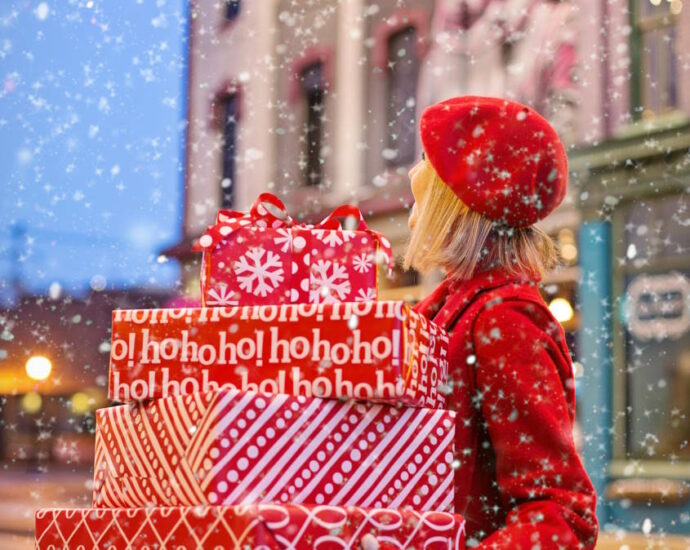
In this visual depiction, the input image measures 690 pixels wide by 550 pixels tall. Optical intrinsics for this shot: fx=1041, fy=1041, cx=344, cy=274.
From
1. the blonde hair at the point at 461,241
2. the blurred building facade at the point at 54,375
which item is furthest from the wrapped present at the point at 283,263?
the blurred building facade at the point at 54,375

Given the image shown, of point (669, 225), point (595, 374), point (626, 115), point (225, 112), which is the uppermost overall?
point (225, 112)

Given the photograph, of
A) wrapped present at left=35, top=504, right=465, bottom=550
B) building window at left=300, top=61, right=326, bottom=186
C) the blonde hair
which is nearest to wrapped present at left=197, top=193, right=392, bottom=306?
the blonde hair

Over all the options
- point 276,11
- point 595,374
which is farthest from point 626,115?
point 276,11

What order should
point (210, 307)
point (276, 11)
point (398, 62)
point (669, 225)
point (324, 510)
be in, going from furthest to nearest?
point (276, 11)
point (398, 62)
point (669, 225)
point (210, 307)
point (324, 510)

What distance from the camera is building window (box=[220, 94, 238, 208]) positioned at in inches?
397

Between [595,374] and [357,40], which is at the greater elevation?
[357,40]

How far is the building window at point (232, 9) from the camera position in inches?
403

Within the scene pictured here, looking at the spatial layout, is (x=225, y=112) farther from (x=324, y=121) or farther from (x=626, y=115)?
(x=626, y=115)

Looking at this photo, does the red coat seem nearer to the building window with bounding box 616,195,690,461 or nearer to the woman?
the woman

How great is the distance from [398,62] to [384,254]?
23.8ft

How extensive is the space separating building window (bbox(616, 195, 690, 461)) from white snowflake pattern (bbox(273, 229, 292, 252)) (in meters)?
5.87

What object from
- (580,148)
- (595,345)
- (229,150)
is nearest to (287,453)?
(595,345)

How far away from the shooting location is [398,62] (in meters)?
8.62

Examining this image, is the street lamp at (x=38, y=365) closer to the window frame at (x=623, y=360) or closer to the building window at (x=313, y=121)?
the building window at (x=313, y=121)
